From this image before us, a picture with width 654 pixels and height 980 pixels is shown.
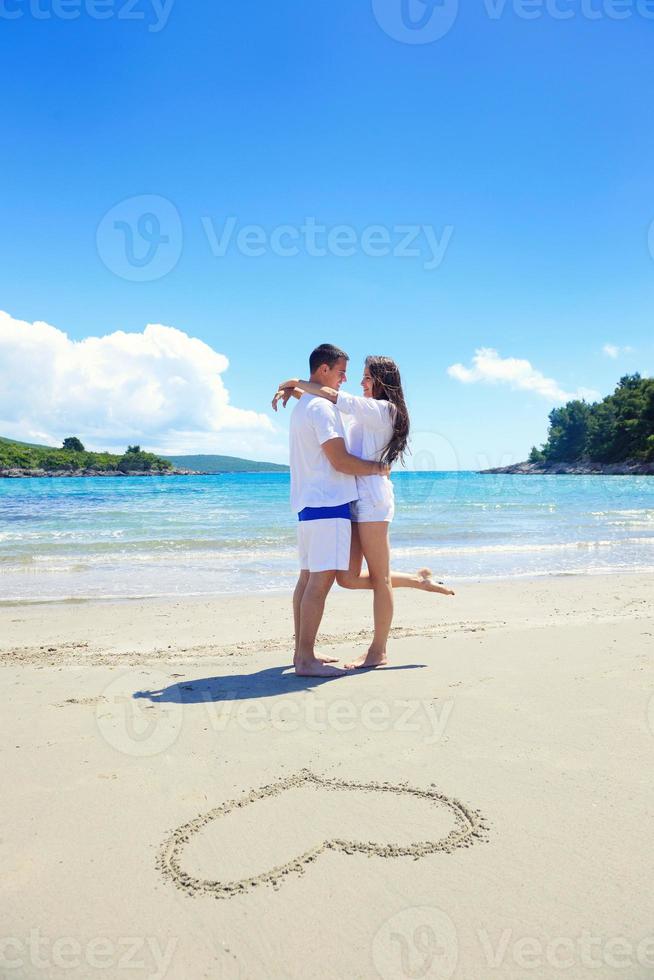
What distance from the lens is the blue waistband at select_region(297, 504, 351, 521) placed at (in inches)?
170

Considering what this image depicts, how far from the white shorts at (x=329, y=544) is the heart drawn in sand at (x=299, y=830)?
175 cm

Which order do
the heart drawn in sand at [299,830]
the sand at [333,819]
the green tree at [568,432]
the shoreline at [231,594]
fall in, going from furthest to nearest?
the green tree at [568,432], the shoreline at [231,594], the heart drawn in sand at [299,830], the sand at [333,819]

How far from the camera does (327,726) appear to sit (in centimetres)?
333

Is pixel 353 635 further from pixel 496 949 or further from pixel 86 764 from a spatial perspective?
pixel 496 949

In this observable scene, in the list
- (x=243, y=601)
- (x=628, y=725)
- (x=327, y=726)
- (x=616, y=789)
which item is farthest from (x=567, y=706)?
(x=243, y=601)

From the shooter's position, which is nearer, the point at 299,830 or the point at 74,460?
the point at 299,830

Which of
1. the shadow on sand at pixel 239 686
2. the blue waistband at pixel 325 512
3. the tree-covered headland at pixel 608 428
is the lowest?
the shadow on sand at pixel 239 686

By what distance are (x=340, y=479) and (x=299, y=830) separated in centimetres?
241

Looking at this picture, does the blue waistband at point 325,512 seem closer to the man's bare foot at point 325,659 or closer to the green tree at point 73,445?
the man's bare foot at point 325,659

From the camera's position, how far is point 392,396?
4484 mm

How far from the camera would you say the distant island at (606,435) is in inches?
3199

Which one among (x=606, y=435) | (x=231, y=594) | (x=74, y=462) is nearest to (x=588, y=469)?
(x=606, y=435)

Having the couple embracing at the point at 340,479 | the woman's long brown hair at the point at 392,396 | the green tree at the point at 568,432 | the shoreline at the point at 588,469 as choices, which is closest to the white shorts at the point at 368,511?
the couple embracing at the point at 340,479

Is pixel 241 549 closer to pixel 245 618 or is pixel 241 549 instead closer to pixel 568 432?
pixel 245 618
